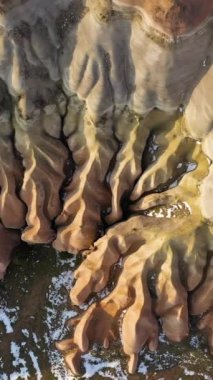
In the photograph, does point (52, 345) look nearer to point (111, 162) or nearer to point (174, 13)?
point (111, 162)

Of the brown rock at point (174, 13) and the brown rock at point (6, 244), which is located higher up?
the brown rock at point (174, 13)

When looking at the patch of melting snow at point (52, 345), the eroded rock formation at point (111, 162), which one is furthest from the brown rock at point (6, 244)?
the patch of melting snow at point (52, 345)

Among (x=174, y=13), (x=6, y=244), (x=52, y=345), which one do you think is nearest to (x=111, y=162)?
(x=6, y=244)

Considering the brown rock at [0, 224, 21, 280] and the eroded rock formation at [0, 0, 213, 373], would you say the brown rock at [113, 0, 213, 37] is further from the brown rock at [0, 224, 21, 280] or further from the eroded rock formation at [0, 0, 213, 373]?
the brown rock at [0, 224, 21, 280]

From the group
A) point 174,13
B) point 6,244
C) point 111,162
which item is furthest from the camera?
point 6,244

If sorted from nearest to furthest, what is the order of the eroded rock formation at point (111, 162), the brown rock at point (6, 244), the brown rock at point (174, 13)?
the brown rock at point (174, 13)
the eroded rock formation at point (111, 162)
the brown rock at point (6, 244)

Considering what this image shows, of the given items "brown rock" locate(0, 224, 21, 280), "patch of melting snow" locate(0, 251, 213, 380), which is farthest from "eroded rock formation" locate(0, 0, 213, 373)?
"patch of melting snow" locate(0, 251, 213, 380)

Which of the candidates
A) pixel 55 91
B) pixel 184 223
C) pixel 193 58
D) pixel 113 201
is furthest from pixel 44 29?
pixel 184 223

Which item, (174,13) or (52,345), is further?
(52,345)

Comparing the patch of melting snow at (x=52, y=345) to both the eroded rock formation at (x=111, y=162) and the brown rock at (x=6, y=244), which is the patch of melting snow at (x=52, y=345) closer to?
the eroded rock formation at (x=111, y=162)
